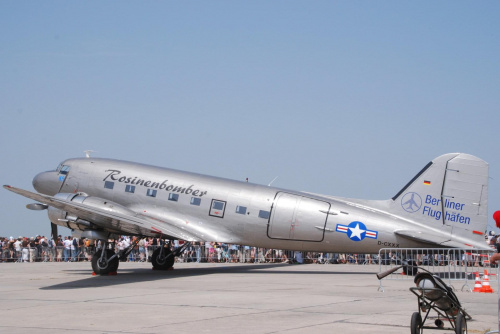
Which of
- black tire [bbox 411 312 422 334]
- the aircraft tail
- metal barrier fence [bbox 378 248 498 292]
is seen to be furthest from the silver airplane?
black tire [bbox 411 312 422 334]

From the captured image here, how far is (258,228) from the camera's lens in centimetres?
2264

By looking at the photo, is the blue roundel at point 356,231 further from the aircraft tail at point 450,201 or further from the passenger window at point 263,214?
the passenger window at point 263,214

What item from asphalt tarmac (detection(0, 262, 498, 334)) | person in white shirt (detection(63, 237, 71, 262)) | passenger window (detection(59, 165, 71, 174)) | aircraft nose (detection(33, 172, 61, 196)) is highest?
passenger window (detection(59, 165, 71, 174))

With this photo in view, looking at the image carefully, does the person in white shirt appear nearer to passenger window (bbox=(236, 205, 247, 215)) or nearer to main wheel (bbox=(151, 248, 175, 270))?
main wheel (bbox=(151, 248, 175, 270))

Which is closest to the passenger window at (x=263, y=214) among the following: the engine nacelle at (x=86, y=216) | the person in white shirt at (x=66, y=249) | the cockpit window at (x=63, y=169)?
Answer: the engine nacelle at (x=86, y=216)

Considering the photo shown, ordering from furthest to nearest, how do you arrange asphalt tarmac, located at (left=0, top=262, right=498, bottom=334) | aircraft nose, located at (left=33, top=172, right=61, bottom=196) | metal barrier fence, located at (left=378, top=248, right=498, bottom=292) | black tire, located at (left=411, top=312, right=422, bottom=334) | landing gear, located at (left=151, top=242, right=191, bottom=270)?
aircraft nose, located at (left=33, top=172, right=61, bottom=196) → landing gear, located at (left=151, top=242, right=191, bottom=270) → metal barrier fence, located at (left=378, top=248, right=498, bottom=292) → asphalt tarmac, located at (left=0, top=262, right=498, bottom=334) → black tire, located at (left=411, top=312, right=422, bottom=334)

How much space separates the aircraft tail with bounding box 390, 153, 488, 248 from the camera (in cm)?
2002

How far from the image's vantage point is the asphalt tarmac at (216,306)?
10.3 m

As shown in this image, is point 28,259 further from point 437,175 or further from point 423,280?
point 423,280

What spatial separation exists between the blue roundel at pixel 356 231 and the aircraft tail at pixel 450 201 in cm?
123

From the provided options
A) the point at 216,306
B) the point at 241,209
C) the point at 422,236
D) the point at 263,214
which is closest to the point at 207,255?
the point at 241,209

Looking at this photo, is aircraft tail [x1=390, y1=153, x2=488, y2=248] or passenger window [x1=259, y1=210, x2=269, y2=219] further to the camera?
passenger window [x1=259, y1=210, x2=269, y2=219]

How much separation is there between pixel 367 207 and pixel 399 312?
1033cm

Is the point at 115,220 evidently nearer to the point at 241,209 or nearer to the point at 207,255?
the point at 241,209
